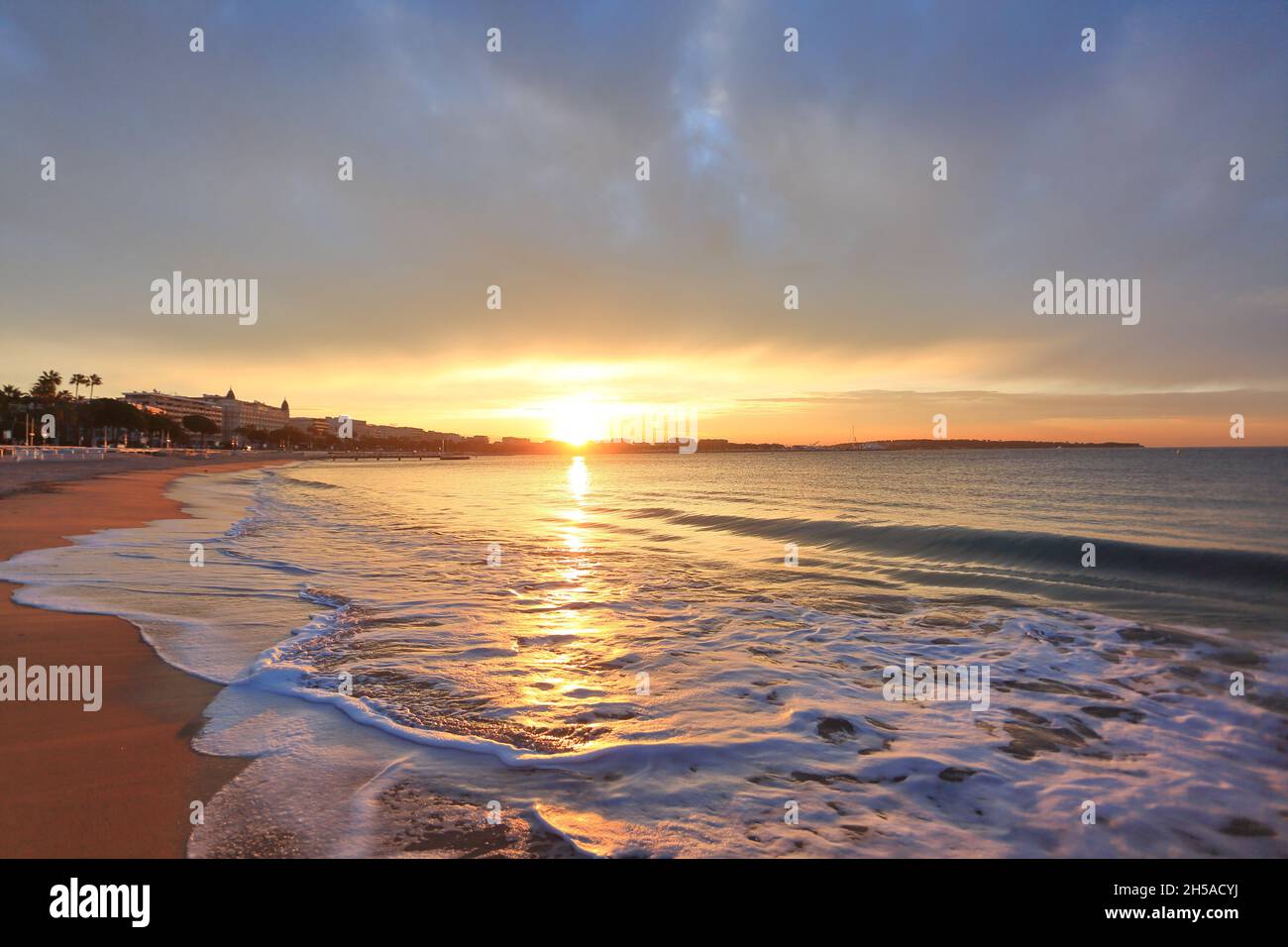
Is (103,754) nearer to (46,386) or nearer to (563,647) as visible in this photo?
(563,647)

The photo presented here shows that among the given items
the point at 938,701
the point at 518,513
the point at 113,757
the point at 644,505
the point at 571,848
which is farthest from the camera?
the point at 644,505

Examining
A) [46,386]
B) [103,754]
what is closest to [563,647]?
[103,754]

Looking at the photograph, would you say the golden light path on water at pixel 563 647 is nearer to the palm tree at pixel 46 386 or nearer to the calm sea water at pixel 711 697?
the calm sea water at pixel 711 697

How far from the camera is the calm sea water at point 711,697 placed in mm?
3881

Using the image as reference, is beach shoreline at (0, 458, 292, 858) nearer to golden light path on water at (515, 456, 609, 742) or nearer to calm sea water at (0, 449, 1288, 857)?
calm sea water at (0, 449, 1288, 857)

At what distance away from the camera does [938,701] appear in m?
6.21

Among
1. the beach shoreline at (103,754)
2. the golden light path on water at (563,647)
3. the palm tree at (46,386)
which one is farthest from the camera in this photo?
the palm tree at (46,386)

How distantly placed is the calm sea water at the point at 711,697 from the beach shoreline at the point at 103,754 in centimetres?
23

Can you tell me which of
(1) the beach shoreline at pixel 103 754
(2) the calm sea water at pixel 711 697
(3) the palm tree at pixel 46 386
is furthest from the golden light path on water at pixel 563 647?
(3) the palm tree at pixel 46 386

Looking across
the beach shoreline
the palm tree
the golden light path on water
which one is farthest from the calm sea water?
the palm tree

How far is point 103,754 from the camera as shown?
14.4ft
